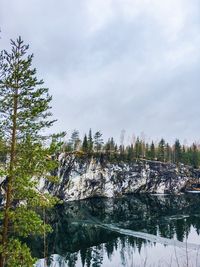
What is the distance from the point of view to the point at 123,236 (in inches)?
1889

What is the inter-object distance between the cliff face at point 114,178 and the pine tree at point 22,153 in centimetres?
7823

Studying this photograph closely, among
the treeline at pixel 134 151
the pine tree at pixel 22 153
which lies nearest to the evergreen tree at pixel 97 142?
the treeline at pixel 134 151

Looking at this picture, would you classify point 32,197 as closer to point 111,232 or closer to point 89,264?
point 89,264

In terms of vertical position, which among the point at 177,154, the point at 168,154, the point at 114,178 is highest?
the point at 168,154

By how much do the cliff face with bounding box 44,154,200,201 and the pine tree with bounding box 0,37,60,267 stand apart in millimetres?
78226

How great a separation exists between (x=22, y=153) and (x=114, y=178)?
308 ft

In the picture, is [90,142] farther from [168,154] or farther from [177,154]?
[168,154]

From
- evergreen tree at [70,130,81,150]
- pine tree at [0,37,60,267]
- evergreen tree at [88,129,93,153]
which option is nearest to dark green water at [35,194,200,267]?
pine tree at [0,37,60,267]

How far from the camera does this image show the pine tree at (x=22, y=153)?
1318 centimetres

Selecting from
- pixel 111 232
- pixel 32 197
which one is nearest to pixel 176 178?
pixel 111 232

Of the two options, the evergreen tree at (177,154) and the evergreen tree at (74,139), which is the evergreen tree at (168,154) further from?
the evergreen tree at (74,139)

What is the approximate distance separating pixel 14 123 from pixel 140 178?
102408mm

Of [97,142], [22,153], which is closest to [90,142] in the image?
[97,142]

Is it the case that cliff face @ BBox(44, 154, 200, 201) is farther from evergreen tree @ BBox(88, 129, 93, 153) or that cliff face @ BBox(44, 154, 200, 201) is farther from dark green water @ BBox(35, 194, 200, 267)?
dark green water @ BBox(35, 194, 200, 267)
